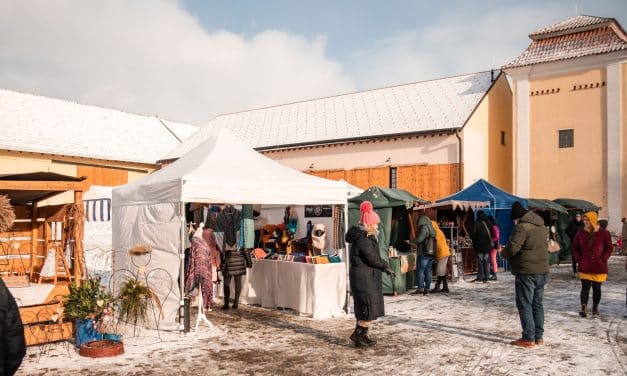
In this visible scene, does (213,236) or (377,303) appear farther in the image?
(213,236)

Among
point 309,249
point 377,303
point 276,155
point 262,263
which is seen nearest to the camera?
point 377,303

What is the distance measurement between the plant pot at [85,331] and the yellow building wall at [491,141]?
19.1m

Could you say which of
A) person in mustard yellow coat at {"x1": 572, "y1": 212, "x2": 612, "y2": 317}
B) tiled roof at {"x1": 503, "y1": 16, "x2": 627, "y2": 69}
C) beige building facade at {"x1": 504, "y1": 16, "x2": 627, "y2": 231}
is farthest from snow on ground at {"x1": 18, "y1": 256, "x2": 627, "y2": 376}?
tiled roof at {"x1": 503, "y1": 16, "x2": 627, "y2": 69}

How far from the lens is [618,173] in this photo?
24.3 m

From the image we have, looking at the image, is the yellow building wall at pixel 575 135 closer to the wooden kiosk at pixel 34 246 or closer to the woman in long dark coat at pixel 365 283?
the woman in long dark coat at pixel 365 283

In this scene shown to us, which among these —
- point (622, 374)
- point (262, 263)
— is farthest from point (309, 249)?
point (622, 374)

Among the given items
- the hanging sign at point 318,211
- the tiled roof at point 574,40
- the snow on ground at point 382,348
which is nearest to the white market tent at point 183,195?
the snow on ground at point 382,348

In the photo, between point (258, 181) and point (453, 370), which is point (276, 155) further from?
point (453, 370)

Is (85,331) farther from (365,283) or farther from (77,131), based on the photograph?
(77,131)

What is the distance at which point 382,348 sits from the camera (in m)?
7.30

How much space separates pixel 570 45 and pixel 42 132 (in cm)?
2649

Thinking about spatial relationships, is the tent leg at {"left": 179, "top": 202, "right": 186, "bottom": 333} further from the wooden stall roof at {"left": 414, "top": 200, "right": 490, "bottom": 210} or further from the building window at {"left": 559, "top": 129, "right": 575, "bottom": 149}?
the building window at {"left": 559, "top": 129, "right": 575, "bottom": 149}

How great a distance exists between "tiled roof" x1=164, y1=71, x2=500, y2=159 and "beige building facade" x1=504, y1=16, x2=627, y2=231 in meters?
2.48

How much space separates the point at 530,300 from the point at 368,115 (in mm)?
21933
